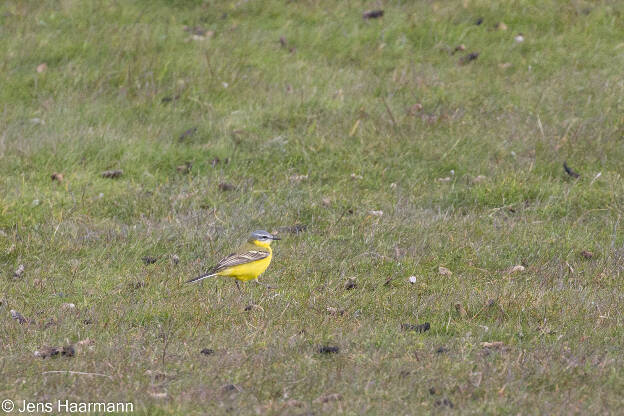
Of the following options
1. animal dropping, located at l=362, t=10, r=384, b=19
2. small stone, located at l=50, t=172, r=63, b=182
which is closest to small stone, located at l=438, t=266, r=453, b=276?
small stone, located at l=50, t=172, r=63, b=182

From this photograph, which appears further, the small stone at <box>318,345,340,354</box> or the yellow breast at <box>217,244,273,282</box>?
the yellow breast at <box>217,244,273,282</box>

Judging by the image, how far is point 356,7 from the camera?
52.6 ft

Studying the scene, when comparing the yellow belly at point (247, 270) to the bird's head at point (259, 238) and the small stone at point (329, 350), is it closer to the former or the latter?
the bird's head at point (259, 238)

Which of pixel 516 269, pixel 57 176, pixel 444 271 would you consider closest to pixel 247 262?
pixel 444 271

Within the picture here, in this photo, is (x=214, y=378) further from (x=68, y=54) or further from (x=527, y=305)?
(x=68, y=54)

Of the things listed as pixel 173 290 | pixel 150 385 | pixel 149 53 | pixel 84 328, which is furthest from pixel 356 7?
pixel 150 385

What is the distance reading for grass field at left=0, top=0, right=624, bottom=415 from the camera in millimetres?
6246

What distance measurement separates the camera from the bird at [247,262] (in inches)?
319

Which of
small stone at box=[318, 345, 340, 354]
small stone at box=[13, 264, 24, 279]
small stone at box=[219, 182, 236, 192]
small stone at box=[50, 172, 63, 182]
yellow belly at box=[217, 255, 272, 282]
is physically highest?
small stone at box=[318, 345, 340, 354]

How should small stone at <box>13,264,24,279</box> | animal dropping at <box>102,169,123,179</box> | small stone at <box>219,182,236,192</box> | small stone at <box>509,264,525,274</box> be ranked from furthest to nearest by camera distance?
animal dropping at <box>102,169,123,179</box>, small stone at <box>219,182,236,192</box>, small stone at <box>509,264,525,274</box>, small stone at <box>13,264,24,279</box>

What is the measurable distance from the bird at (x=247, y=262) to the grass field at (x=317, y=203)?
0.17m

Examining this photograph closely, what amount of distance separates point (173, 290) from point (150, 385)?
2257 mm

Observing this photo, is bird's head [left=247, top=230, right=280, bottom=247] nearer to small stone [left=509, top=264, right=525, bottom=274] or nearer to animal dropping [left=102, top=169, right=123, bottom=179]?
small stone [left=509, top=264, right=525, bottom=274]

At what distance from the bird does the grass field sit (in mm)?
169
